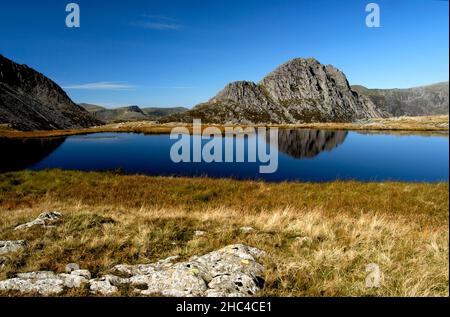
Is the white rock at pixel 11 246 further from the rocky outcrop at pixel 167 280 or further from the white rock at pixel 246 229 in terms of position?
the white rock at pixel 246 229

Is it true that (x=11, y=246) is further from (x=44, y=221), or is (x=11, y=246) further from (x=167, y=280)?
(x=167, y=280)

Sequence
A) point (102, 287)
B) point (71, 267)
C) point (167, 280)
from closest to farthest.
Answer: point (102, 287), point (167, 280), point (71, 267)

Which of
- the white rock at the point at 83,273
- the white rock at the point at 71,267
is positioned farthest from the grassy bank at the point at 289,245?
the white rock at the point at 83,273

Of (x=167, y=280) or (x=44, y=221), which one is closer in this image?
(x=167, y=280)

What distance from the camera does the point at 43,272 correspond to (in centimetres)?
723

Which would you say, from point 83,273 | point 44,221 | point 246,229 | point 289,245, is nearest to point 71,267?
point 83,273

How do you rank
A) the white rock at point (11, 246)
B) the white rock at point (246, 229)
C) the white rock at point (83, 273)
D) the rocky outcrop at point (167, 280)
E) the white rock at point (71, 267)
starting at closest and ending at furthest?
the rocky outcrop at point (167, 280)
the white rock at point (83, 273)
the white rock at point (71, 267)
the white rock at point (11, 246)
the white rock at point (246, 229)

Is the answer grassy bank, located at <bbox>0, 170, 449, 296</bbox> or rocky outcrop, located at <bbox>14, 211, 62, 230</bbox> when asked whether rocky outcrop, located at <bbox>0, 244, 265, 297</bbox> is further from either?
rocky outcrop, located at <bbox>14, 211, 62, 230</bbox>

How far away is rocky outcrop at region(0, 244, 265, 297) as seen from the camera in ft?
20.6

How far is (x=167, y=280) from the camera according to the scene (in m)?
6.64

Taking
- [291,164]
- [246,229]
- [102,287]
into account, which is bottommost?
[291,164]

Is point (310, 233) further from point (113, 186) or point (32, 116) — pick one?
point (32, 116)

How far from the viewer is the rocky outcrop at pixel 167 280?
628 centimetres
